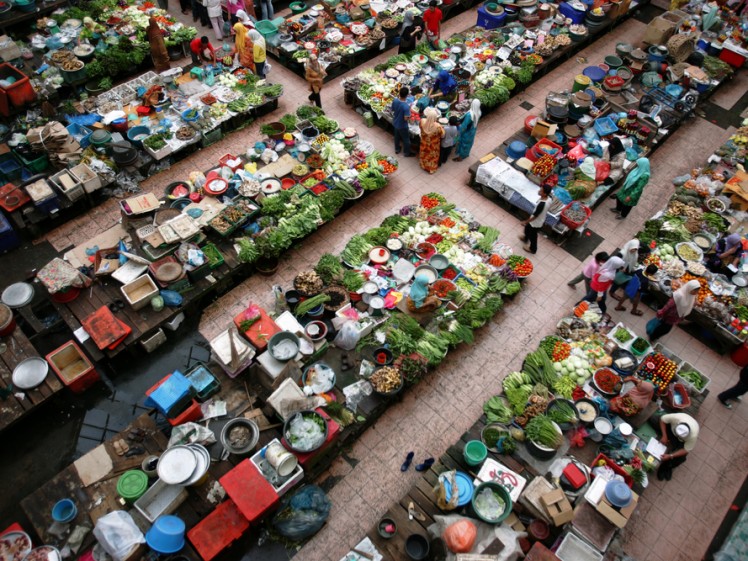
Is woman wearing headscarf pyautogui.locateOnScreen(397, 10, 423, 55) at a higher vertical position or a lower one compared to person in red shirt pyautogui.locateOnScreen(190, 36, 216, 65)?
lower

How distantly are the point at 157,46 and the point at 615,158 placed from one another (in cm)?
1227

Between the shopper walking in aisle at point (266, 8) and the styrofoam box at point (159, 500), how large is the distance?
46.7 feet

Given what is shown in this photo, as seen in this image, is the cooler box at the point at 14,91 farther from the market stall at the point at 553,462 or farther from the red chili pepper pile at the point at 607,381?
the red chili pepper pile at the point at 607,381

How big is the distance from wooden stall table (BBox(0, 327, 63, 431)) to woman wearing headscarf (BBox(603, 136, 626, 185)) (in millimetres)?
12541

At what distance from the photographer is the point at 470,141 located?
12914mm

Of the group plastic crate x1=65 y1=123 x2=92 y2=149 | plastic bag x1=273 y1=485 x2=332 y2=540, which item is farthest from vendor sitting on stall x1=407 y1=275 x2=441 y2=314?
plastic crate x1=65 y1=123 x2=92 y2=149

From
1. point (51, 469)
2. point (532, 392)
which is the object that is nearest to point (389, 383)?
point (532, 392)

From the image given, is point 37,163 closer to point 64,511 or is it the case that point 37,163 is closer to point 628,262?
point 64,511

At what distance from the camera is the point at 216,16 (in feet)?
50.7

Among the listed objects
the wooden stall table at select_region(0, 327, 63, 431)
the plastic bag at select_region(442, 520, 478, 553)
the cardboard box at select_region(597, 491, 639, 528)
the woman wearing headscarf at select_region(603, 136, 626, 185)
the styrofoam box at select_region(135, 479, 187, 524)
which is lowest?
the cardboard box at select_region(597, 491, 639, 528)

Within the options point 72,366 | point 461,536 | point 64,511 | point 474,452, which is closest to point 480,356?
point 474,452

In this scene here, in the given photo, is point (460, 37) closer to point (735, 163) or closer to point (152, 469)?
point (735, 163)

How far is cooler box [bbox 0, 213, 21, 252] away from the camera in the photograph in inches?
409

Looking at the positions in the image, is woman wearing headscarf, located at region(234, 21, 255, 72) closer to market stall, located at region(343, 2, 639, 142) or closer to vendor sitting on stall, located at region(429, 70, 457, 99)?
market stall, located at region(343, 2, 639, 142)
